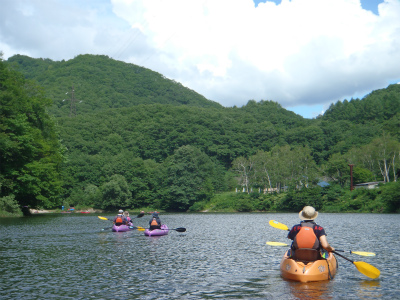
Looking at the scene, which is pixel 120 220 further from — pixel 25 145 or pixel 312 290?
pixel 312 290

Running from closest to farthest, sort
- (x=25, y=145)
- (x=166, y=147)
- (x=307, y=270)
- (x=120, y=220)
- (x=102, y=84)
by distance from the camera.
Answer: (x=307, y=270)
(x=120, y=220)
(x=25, y=145)
(x=166, y=147)
(x=102, y=84)

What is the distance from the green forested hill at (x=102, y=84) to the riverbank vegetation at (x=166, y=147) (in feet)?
1.59

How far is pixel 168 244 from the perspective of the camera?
24.5 metres

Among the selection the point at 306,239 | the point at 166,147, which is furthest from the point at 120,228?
the point at 166,147

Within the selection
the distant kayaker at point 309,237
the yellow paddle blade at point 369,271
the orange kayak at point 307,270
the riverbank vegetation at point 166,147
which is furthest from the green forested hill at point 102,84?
the yellow paddle blade at point 369,271

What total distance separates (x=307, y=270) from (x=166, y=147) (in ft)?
375

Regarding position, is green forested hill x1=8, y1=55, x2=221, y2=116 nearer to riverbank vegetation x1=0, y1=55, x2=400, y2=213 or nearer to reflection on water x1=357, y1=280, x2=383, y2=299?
riverbank vegetation x1=0, y1=55, x2=400, y2=213

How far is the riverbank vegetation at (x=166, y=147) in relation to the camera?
50156 millimetres

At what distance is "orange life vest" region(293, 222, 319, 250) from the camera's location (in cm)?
1333

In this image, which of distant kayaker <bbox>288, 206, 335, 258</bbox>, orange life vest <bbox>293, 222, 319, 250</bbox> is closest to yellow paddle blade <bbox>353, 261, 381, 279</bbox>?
distant kayaker <bbox>288, 206, 335, 258</bbox>

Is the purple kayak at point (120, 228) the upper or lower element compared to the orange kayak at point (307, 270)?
upper

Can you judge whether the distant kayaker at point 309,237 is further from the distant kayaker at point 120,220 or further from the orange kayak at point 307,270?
the distant kayaker at point 120,220

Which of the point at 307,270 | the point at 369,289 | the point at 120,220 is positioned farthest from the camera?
the point at 120,220

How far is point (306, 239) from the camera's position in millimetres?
13344
